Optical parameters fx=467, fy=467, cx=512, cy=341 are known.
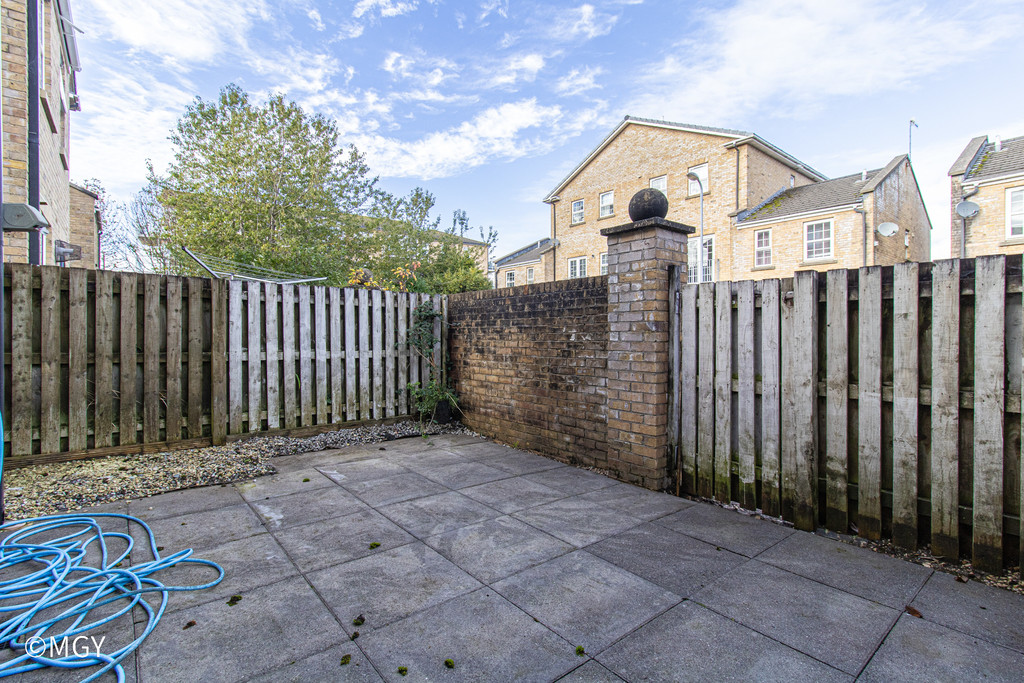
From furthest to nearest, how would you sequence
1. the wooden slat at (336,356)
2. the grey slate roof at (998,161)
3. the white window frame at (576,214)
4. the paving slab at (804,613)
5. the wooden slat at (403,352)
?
the white window frame at (576,214) < the grey slate roof at (998,161) < the wooden slat at (403,352) < the wooden slat at (336,356) < the paving slab at (804,613)

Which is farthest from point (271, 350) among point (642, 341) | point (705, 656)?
point (705, 656)

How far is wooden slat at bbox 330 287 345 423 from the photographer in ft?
18.9

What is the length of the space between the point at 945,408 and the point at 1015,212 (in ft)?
58.9

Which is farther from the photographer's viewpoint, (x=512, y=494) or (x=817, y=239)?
(x=817, y=239)

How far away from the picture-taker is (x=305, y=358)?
5.57m

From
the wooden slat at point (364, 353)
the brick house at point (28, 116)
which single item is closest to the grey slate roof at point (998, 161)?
the wooden slat at point (364, 353)

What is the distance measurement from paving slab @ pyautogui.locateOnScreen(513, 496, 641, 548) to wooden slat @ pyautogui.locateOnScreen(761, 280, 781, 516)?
934 millimetres

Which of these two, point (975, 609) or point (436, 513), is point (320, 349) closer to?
point (436, 513)

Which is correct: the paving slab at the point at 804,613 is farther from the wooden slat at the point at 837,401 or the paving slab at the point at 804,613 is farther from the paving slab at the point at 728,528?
the wooden slat at the point at 837,401

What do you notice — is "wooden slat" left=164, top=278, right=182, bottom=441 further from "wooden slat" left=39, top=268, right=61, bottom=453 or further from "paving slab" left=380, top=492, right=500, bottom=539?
"paving slab" left=380, top=492, right=500, bottom=539

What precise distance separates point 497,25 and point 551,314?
5658 millimetres

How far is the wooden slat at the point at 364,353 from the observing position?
596 cm

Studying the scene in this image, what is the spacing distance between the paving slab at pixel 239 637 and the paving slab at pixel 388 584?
0.32ft

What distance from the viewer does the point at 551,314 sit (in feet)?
16.0
